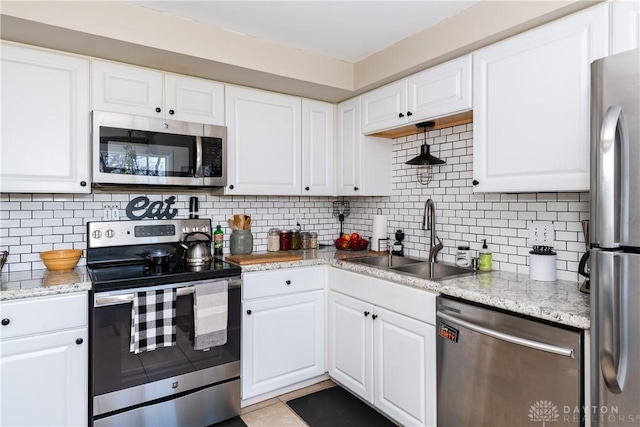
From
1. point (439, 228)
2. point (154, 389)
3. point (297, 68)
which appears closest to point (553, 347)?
point (439, 228)

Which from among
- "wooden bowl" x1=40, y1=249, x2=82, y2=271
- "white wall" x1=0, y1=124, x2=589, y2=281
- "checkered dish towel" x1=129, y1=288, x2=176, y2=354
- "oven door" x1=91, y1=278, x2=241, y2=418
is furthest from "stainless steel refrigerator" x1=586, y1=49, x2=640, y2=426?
"wooden bowl" x1=40, y1=249, x2=82, y2=271

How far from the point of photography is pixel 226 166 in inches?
101

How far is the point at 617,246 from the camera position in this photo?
4.00ft

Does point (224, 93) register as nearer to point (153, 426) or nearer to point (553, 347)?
point (153, 426)

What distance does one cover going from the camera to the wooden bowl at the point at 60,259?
2.18 m

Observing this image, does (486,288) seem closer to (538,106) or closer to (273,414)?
(538,106)

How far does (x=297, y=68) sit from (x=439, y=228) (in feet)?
4.80

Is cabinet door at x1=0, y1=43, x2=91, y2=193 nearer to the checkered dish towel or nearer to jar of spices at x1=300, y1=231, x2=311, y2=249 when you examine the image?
the checkered dish towel

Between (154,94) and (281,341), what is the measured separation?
5.81 ft

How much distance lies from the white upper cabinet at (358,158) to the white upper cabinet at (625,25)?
5.35ft

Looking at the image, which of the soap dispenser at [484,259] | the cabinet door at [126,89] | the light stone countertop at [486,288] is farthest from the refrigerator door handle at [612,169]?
the cabinet door at [126,89]

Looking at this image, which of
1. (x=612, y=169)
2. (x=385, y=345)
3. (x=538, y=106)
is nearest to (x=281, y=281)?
(x=385, y=345)

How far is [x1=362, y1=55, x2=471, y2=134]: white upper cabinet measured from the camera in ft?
7.07

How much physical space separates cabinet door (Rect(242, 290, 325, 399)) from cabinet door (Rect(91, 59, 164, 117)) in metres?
1.38
